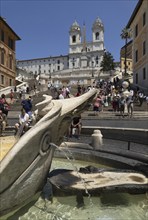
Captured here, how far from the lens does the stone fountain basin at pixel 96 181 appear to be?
4844mm

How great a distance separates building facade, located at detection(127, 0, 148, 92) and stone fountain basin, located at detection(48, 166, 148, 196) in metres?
27.3

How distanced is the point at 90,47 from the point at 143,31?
90545 millimetres

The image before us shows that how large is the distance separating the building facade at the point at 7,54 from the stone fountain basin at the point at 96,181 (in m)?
39.1

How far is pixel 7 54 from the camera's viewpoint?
46188 millimetres

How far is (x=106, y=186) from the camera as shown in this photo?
192 inches

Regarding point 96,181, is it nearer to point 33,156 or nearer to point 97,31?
point 33,156

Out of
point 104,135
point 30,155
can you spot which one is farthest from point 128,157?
point 104,135

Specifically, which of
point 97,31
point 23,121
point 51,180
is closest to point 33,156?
point 51,180

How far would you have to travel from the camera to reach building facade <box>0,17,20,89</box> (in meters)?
43.2

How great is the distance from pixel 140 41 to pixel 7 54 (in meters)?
21.1

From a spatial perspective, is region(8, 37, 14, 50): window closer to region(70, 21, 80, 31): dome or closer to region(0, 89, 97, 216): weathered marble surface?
region(0, 89, 97, 216): weathered marble surface

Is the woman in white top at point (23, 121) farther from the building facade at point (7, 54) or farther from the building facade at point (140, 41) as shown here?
the building facade at point (7, 54)

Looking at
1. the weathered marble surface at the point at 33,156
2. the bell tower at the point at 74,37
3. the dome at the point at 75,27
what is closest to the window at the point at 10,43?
the weathered marble surface at the point at 33,156

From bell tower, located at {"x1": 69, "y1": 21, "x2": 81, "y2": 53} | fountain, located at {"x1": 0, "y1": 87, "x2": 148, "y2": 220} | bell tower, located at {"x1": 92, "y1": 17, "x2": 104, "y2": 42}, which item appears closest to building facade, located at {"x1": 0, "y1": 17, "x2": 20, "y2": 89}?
fountain, located at {"x1": 0, "y1": 87, "x2": 148, "y2": 220}
